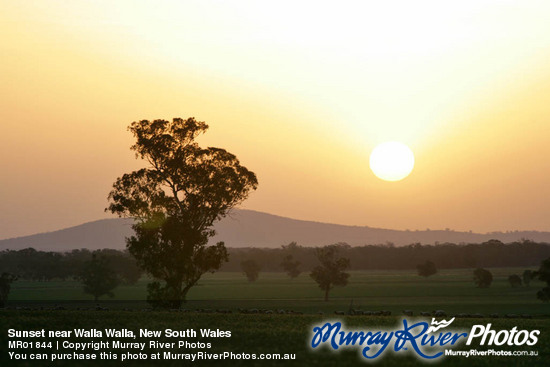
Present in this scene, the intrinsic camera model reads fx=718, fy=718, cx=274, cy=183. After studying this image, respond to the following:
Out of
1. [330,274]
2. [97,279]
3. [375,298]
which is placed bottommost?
[375,298]

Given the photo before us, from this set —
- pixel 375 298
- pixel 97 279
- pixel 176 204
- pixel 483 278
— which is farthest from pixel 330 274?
pixel 176 204

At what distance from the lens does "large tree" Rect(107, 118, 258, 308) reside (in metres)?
84.9

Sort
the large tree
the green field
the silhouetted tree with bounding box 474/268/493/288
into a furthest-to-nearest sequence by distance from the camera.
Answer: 1. the silhouetted tree with bounding box 474/268/493/288
2. the green field
3. the large tree

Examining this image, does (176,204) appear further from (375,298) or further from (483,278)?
(483,278)

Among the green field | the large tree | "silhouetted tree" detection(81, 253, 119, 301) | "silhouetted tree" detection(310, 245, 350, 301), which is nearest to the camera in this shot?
the large tree

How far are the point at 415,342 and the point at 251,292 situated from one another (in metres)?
129

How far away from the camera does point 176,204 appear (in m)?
86.8

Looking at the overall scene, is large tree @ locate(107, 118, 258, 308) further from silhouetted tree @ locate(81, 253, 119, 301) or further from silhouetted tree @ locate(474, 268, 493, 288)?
silhouetted tree @ locate(474, 268, 493, 288)

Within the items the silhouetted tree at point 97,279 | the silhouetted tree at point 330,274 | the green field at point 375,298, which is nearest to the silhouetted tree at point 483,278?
the green field at point 375,298

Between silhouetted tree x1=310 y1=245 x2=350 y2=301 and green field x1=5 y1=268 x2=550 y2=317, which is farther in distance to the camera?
silhouetted tree x1=310 y1=245 x2=350 y2=301

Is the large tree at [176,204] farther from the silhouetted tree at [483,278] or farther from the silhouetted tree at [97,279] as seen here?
the silhouetted tree at [483,278]

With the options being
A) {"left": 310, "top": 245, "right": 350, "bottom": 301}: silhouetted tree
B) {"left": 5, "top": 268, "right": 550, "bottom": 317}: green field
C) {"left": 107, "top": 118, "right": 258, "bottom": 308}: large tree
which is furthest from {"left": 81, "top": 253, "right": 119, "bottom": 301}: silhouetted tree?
{"left": 107, "top": 118, "right": 258, "bottom": 308}: large tree

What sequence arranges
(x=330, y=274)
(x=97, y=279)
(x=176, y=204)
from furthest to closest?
(x=330, y=274) < (x=97, y=279) < (x=176, y=204)

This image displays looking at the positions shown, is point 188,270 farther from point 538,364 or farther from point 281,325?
point 538,364
